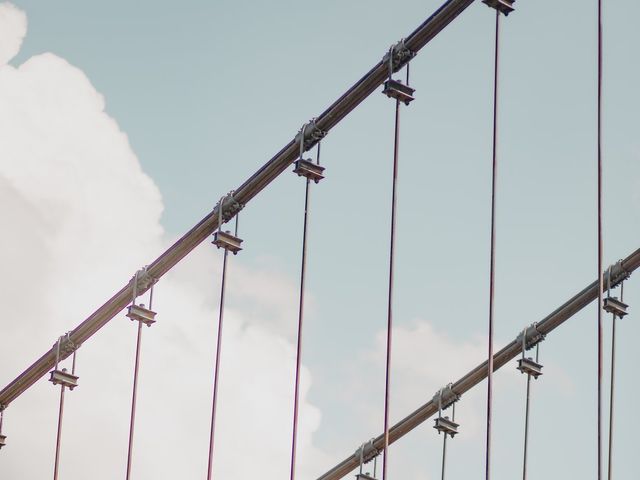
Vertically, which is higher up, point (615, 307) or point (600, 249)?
point (615, 307)

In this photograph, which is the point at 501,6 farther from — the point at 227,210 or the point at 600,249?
the point at 227,210

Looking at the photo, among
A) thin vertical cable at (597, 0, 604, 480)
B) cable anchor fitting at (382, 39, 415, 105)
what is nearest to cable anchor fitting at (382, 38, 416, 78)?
cable anchor fitting at (382, 39, 415, 105)

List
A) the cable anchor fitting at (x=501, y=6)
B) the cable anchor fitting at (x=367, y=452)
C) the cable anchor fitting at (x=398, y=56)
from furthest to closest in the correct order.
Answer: the cable anchor fitting at (x=367, y=452) → the cable anchor fitting at (x=398, y=56) → the cable anchor fitting at (x=501, y=6)

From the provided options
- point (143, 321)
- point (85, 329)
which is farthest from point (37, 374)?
point (143, 321)

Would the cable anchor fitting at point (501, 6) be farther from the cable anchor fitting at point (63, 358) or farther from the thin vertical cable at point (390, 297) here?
the cable anchor fitting at point (63, 358)

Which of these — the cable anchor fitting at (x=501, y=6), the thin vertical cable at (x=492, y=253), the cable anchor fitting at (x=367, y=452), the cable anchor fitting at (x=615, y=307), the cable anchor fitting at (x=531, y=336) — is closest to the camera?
the thin vertical cable at (x=492, y=253)

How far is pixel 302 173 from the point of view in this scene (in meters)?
24.4

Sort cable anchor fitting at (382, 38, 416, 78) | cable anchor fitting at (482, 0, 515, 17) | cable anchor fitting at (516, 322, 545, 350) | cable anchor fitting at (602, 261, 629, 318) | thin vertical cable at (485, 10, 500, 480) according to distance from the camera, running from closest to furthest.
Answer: thin vertical cable at (485, 10, 500, 480), cable anchor fitting at (482, 0, 515, 17), cable anchor fitting at (382, 38, 416, 78), cable anchor fitting at (602, 261, 629, 318), cable anchor fitting at (516, 322, 545, 350)

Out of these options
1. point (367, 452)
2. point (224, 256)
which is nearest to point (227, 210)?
point (224, 256)

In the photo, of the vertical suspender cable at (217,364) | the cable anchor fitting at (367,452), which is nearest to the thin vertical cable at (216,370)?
the vertical suspender cable at (217,364)

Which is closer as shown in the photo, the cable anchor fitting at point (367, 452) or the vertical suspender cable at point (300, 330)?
the vertical suspender cable at point (300, 330)

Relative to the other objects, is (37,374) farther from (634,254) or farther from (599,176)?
(599,176)

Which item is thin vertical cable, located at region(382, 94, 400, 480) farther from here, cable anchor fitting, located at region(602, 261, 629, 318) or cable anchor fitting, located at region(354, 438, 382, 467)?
cable anchor fitting, located at region(354, 438, 382, 467)

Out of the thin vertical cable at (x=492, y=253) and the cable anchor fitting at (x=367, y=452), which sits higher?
the cable anchor fitting at (x=367, y=452)
